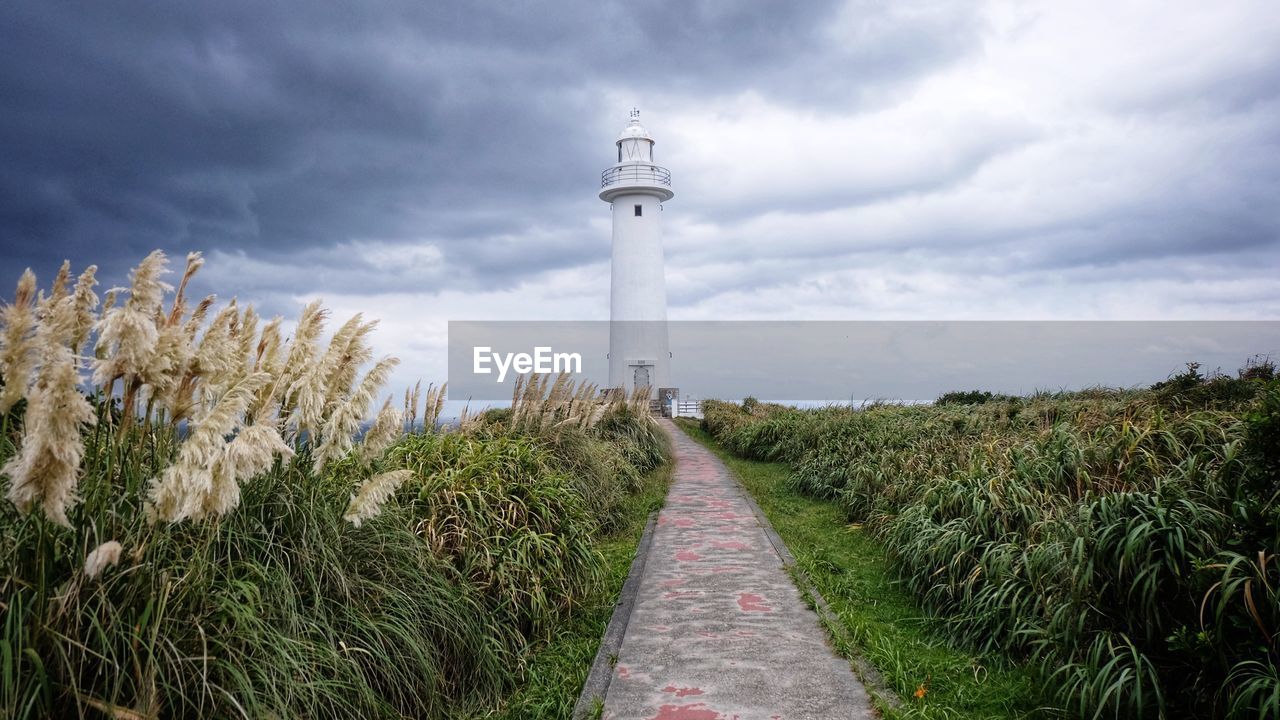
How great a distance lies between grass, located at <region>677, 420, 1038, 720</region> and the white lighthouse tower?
2181cm

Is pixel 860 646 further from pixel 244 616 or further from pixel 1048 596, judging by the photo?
pixel 244 616

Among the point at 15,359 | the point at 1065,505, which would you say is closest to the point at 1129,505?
the point at 1065,505

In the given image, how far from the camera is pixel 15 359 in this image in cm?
265

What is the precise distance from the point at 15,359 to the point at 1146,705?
4962 millimetres

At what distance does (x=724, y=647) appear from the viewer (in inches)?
213

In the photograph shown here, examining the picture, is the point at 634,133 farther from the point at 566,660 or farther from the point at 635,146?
the point at 566,660

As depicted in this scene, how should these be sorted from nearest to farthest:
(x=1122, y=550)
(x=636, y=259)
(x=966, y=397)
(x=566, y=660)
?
(x=1122, y=550)
(x=566, y=660)
(x=966, y=397)
(x=636, y=259)

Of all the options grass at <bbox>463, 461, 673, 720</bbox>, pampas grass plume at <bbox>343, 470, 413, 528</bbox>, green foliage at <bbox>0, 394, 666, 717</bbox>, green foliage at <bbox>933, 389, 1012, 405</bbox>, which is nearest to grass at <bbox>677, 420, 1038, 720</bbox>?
grass at <bbox>463, 461, 673, 720</bbox>

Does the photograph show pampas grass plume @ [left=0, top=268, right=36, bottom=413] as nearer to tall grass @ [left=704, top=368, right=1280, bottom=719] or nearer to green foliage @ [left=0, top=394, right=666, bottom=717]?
green foliage @ [left=0, top=394, right=666, bottom=717]

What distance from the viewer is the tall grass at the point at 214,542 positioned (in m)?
2.73

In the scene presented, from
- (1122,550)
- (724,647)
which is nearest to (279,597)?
(724,647)

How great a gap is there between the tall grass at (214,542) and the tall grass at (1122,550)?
3236 millimetres

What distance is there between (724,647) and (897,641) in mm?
1253

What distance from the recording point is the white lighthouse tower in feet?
104
